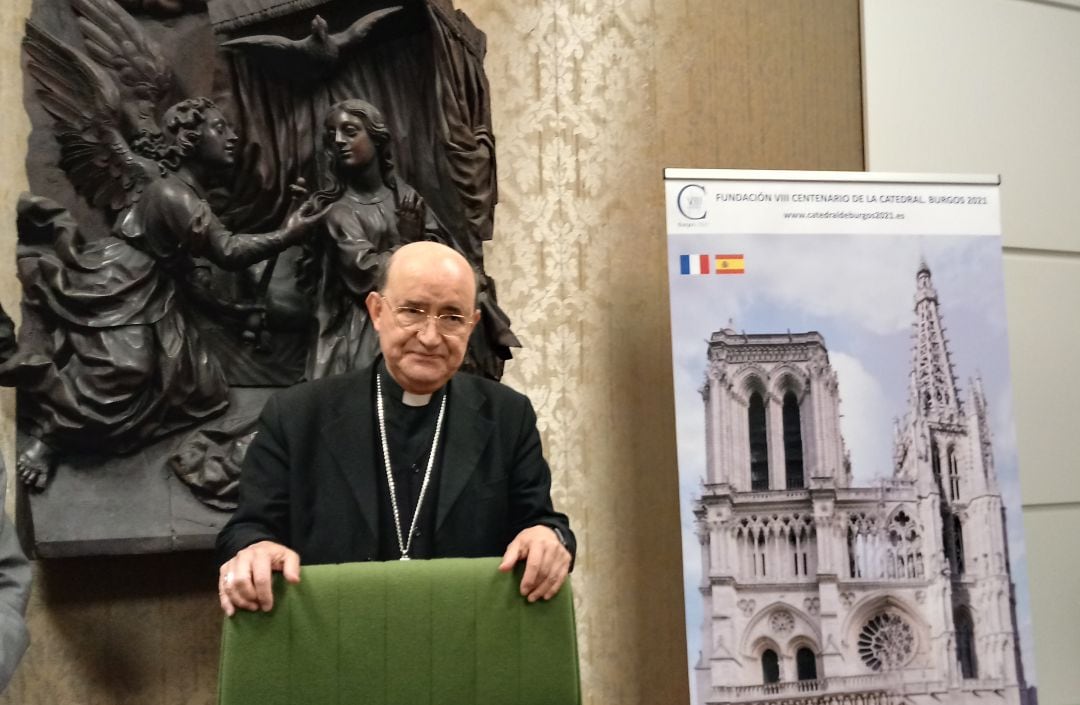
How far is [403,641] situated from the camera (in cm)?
151

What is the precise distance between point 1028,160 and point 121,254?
3134 mm

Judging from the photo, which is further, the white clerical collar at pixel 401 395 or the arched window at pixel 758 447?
the arched window at pixel 758 447

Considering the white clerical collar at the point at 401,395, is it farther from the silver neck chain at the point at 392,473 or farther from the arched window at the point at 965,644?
the arched window at the point at 965,644

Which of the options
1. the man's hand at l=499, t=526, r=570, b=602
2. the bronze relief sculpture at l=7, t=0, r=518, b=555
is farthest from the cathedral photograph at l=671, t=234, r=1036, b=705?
the man's hand at l=499, t=526, r=570, b=602

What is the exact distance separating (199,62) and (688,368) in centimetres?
154

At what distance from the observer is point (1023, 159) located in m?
3.65

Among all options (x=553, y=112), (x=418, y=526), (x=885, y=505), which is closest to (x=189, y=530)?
(x=418, y=526)

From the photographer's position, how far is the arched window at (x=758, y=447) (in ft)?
9.02

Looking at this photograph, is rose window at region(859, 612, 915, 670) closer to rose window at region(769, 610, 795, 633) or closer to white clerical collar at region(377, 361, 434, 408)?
rose window at region(769, 610, 795, 633)

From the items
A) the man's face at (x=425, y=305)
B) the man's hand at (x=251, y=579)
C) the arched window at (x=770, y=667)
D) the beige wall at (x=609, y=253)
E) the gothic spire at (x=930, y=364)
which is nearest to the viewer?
the man's hand at (x=251, y=579)

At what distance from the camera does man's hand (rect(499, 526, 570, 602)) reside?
1.54 m

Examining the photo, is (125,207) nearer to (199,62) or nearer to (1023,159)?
(199,62)

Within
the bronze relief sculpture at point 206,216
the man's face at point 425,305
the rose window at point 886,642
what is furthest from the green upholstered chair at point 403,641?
the rose window at point 886,642

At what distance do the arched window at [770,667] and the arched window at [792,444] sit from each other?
0.46 meters
